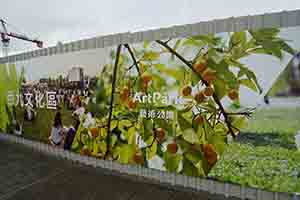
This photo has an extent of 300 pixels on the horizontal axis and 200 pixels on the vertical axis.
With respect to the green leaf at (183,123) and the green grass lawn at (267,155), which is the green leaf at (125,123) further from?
the green grass lawn at (267,155)

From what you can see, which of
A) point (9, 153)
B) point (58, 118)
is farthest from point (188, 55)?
point (9, 153)

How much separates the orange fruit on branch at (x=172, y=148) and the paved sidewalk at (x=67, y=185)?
1.77ft

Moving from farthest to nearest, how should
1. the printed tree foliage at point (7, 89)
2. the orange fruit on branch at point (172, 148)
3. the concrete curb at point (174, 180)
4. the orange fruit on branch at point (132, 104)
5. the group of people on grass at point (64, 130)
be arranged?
1. the printed tree foliage at point (7, 89)
2. the group of people on grass at point (64, 130)
3. the orange fruit on branch at point (132, 104)
4. the orange fruit on branch at point (172, 148)
5. the concrete curb at point (174, 180)

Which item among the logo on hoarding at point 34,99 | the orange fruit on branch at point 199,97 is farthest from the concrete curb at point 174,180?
the orange fruit on branch at point 199,97

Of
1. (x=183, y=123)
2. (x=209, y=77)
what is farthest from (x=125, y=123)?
(x=209, y=77)

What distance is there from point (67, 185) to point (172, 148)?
169 centimetres

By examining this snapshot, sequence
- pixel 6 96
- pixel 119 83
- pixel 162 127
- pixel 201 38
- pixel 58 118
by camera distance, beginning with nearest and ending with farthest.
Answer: pixel 201 38
pixel 162 127
pixel 119 83
pixel 58 118
pixel 6 96

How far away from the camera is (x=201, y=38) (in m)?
2.99

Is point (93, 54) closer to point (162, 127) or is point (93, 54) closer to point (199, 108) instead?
point (162, 127)

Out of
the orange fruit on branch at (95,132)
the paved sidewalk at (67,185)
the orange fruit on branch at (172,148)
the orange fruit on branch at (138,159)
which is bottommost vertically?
the paved sidewalk at (67,185)

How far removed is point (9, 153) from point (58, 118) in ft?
5.40

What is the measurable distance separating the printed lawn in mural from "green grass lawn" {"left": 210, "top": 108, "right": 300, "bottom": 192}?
14 cm

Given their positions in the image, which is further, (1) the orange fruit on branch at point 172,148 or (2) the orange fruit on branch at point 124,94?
(2) the orange fruit on branch at point 124,94

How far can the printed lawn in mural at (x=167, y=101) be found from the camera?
2.86 m
